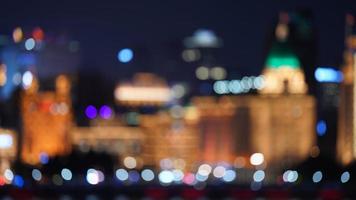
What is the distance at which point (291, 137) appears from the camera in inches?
2530

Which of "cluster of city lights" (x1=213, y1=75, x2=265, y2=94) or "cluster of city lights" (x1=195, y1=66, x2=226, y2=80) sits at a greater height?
"cluster of city lights" (x1=195, y1=66, x2=226, y2=80)

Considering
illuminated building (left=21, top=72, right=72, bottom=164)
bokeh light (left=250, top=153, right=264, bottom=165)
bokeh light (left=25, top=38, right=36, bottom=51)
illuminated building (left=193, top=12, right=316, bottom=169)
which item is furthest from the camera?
bokeh light (left=25, top=38, right=36, bottom=51)

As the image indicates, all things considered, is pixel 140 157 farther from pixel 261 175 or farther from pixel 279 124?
pixel 261 175

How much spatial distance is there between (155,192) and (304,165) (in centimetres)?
2886

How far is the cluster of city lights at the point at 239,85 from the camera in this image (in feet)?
236

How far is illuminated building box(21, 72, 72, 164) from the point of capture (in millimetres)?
61938

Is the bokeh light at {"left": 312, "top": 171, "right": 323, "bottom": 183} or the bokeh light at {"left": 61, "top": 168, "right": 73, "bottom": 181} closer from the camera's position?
the bokeh light at {"left": 312, "top": 171, "right": 323, "bottom": 183}

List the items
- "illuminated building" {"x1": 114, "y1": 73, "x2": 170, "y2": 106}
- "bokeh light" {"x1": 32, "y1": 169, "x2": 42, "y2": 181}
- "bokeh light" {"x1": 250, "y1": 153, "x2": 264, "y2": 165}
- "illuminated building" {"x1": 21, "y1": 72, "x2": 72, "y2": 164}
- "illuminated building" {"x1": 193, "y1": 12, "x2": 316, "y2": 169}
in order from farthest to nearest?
"illuminated building" {"x1": 114, "y1": 73, "x2": 170, "y2": 106} < "bokeh light" {"x1": 250, "y1": 153, "x2": 264, "y2": 165} < "illuminated building" {"x1": 193, "y1": 12, "x2": 316, "y2": 169} < "illuminated building" {"x1": 21, "y1": 72, "x2": 72, "y2": 164} < "bokeh light" {"x1": 32, "y1": 169, "x2": 42, "y2": 181}

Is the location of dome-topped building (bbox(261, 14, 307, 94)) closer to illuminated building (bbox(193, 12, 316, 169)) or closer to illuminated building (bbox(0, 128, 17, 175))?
Result: illuminated building (bbox(193, 12, 316, 169))

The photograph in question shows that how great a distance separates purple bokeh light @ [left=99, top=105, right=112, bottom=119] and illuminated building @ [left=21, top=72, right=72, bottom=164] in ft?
13.2

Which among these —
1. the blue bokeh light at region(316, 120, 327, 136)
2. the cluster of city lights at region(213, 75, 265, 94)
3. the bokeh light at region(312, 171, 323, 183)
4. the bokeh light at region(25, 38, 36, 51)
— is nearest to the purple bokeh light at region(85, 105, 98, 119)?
the bokeh light at region(25, 38, 36, 51)

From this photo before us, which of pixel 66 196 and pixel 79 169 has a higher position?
pixel 79 169

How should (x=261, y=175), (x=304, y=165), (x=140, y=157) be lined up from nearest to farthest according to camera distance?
1. (x=304, y=165)
2. (x=261, y=175)
3. (x=140, y=157)

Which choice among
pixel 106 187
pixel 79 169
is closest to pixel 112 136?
pixel 79 169
